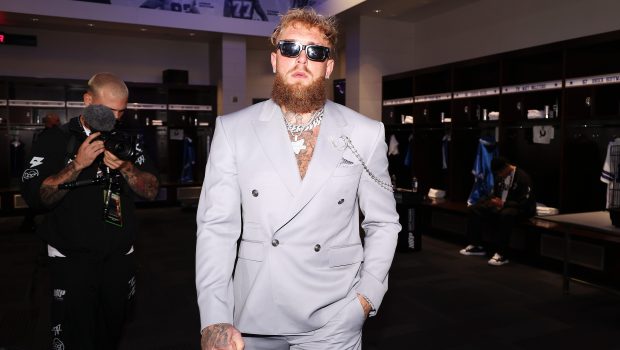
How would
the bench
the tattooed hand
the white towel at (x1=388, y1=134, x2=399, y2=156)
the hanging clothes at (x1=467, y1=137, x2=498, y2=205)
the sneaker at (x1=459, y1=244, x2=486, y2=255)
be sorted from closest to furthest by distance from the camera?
1. the tattooed hand
2. the bench
3. the sneaker at (x1=459, y1=244, x2=486, y2=255)
4. the hanging clothes at (x1=467, y1=137, x2=498, y2=205)
5. the white towel at (x1=388, y1=134, x2=399, y2=156)

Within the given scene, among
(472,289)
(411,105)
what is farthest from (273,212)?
(411,105)

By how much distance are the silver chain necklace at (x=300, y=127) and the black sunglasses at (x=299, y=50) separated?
180mm

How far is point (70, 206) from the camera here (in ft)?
6.34

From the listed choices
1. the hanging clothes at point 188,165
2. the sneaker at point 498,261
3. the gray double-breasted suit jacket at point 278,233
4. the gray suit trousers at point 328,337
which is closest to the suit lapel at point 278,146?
the gray double-breasted suit jacket at point 278,233

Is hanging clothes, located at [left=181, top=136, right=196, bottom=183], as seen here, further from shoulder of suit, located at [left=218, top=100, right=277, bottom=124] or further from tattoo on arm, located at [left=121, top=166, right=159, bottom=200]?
shoulder of suit, located at [left=218, top=100, right=277, bottom=124]

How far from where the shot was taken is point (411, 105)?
27.9ft

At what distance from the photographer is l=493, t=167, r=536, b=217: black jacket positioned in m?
5.50

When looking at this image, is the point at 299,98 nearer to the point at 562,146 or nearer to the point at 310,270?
the point at 310,270

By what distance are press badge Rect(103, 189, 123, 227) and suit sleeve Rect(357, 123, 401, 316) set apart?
106cm

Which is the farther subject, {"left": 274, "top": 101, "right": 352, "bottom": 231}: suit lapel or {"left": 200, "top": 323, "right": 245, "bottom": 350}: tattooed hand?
{"left": 274, "top": 101, "right": 352, "bottom": 231}: suit lapel

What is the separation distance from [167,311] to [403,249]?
3.16 m

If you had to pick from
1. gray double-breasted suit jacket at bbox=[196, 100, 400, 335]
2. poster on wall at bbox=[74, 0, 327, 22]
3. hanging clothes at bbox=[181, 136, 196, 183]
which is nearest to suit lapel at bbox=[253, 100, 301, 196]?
gray double-breasted suit jacket at bbox=[196, 100, 400, 335]

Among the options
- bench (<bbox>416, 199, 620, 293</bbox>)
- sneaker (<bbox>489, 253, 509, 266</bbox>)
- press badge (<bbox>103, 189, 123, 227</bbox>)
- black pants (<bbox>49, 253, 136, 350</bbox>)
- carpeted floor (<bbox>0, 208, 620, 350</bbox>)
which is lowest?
carpeted floor (<bbox>0, 208, 620, 350</bbox>)

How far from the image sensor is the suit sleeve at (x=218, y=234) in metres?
1.20
